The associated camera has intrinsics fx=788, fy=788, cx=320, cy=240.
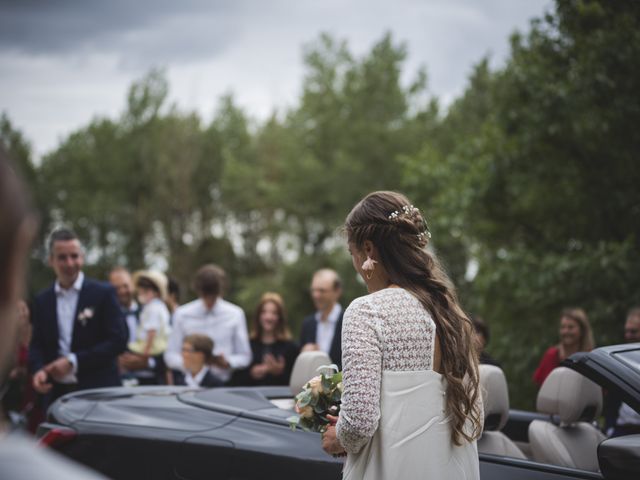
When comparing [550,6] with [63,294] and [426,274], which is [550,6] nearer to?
[63,294]

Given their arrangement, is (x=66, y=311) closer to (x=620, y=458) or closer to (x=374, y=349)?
(x=374, y=349)

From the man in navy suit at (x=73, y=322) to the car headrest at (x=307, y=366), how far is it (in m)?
2.18

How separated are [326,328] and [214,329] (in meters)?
1.08

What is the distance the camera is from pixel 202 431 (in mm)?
4000

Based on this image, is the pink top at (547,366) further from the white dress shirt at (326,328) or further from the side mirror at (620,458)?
the side mirror at (620,458)

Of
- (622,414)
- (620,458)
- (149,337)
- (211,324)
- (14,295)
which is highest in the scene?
(14,295)

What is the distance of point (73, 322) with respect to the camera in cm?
589

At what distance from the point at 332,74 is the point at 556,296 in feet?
90.3

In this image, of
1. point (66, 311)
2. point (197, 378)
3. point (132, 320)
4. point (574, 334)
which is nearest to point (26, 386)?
point (132, 320)

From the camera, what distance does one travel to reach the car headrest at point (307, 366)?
161 inches

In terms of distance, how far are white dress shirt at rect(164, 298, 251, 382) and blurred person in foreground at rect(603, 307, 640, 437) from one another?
128 inches

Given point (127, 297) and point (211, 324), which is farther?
point (127, 297)

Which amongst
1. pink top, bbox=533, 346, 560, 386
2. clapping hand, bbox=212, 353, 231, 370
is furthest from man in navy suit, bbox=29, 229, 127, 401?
pink top, bbox=533, 346, 560, 386

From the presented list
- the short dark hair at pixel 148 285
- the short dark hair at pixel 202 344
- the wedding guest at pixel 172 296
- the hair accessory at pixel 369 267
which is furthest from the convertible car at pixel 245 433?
the wedding guest at pixel 172 296
